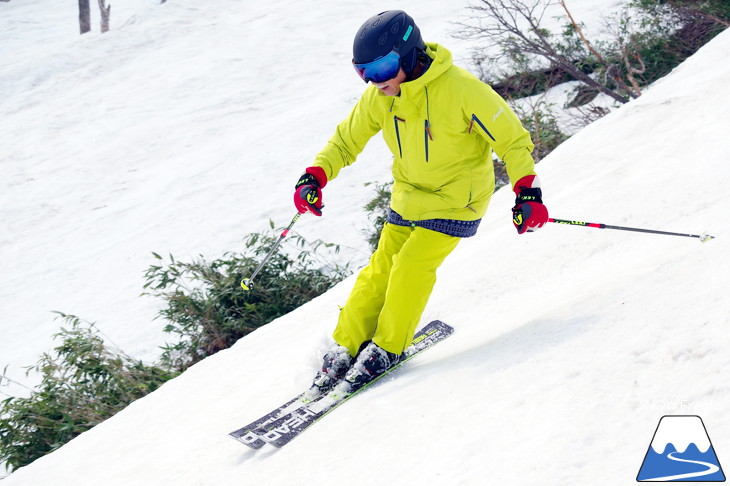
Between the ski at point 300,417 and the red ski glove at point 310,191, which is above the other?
the red ski glove at point 310,191

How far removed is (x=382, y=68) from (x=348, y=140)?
700 millimetres

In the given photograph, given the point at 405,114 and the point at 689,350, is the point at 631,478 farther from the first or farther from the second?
the point at 405,114

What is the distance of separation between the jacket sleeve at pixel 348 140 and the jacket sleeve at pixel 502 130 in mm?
661

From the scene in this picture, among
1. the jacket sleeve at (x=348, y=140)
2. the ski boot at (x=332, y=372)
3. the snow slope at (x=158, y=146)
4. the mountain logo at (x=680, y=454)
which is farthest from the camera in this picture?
the snow slope at (x=158, y=146)

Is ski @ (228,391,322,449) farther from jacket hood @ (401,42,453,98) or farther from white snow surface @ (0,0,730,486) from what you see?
jacket hood @ (401,42,453,98)

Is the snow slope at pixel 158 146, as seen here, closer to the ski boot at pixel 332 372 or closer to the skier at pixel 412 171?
the ski boot at pixel 332 372

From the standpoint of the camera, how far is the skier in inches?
120

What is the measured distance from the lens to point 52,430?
5.57 m

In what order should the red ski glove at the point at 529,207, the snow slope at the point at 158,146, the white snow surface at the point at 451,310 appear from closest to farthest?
the white snow surface at the point at 451,310
the red ski glove at the point at 529,207
the snow slope at the point at 158,146

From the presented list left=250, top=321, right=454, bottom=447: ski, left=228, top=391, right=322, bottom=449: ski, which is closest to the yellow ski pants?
left=250, top=321, right=454, bottom=447: ski

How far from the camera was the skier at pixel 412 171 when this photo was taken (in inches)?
120

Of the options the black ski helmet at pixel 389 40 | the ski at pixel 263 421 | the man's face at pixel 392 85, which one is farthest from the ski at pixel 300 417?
the black ski helmet at pixel 389 40

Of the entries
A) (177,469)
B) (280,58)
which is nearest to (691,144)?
(177,469)

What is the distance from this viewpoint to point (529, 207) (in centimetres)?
298
